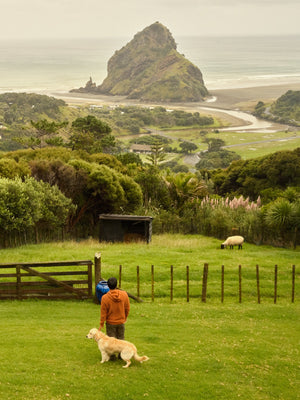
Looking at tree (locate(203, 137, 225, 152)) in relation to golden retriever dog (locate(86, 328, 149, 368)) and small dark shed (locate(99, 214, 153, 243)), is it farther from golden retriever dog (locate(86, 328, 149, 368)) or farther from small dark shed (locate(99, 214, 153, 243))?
golden retriever dog (locate(86, 328, 149, 368))

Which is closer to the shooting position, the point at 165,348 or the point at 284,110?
the point at 165,348

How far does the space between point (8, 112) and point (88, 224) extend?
134m

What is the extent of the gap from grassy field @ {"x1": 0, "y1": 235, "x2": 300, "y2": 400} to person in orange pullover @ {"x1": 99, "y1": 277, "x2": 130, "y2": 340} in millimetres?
690

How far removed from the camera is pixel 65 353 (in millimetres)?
10766

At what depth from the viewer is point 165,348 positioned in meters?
11.4

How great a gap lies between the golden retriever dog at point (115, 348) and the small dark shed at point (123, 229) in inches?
687

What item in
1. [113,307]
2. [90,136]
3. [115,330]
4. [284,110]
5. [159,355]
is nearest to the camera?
[113,307]

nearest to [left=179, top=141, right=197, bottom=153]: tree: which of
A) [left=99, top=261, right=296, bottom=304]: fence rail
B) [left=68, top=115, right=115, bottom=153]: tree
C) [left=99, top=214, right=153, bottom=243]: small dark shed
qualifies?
[left=68, top=115, right=115, bottom=153]: tree

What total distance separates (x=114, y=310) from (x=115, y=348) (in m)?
0.81

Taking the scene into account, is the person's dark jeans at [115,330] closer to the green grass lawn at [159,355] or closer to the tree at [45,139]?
the green grass lawn at [159,355]

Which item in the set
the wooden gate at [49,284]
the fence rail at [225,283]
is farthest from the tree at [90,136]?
the wooden gate at [49,284]

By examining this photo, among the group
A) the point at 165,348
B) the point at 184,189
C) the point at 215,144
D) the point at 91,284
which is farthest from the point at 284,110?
the point at 165,348

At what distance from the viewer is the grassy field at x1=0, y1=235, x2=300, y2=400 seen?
9.42m

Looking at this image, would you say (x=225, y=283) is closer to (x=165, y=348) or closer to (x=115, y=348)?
(x=165, y=348)
